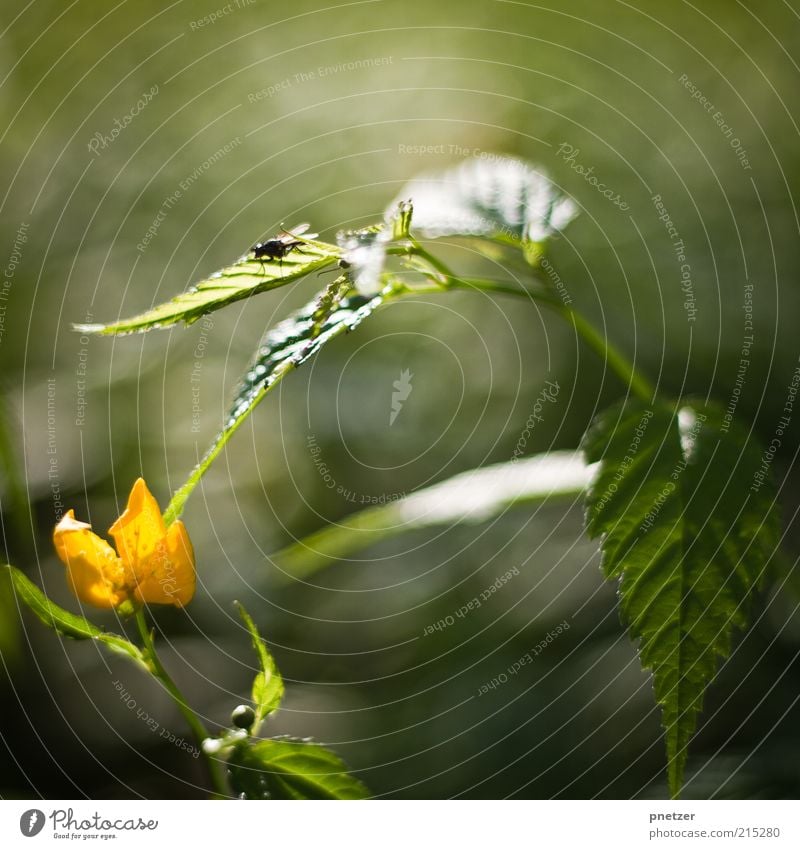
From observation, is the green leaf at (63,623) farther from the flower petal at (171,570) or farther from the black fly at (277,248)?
the black fly at (277,248)

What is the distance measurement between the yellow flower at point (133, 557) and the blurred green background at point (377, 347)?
0.30 metres

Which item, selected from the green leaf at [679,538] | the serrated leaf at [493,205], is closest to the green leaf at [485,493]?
the green leaf at [679,538]

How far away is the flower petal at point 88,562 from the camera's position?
15.1 inches

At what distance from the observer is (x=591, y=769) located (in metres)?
0.63

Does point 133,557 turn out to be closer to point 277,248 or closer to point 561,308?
point 277,248

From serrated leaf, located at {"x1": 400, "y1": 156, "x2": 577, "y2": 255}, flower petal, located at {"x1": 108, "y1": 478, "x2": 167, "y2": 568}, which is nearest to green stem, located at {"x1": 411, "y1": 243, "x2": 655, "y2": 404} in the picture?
serrated leaf, located at {"x1": 400, "y1": 156, "x2": 577, "y2": 255}

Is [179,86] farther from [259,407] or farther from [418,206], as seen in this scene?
[418,206]

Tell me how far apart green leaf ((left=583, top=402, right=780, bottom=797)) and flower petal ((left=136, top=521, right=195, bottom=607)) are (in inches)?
8.2

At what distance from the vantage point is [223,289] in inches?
14.7

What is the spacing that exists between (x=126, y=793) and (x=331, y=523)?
304mm

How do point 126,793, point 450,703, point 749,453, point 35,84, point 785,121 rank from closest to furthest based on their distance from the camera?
point 749,453 < point 126,793 < point 450,703 < point 785,121 < point 35,84

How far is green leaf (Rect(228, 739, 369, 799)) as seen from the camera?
0.39 m

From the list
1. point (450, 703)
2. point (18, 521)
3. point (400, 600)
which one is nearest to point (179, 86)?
point (18, 521)
